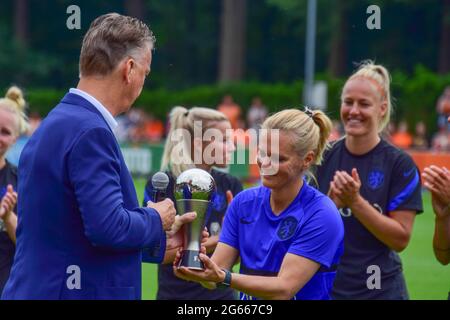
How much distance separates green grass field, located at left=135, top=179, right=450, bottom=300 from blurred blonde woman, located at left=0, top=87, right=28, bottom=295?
3711 mm

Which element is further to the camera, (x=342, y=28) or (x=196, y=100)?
(x=342, y=28)

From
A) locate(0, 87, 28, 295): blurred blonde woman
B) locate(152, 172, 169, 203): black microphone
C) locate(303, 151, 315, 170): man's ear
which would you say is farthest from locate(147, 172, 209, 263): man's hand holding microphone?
locate(0, 87, 28, 295): blurred blonde woman

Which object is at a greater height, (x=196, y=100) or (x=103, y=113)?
(x=103, y=113)

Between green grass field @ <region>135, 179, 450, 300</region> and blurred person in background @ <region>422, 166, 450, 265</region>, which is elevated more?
blurred person in background @ <region>422, 166, 450, 265</region>

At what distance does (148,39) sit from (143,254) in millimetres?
1137

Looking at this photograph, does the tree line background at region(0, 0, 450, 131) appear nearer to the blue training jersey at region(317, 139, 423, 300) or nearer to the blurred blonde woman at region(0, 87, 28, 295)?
the blurred blonde woman at region(0, 87, 28, 295)

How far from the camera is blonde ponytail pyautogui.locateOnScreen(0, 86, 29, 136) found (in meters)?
6.71

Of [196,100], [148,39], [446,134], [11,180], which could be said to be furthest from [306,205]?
[196,100]

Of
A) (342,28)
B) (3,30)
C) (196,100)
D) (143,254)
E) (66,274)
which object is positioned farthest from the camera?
(3,30)

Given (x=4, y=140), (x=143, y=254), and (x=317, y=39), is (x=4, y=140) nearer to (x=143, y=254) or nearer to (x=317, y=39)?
(x=143, y=254)

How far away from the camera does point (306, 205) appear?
503 cm

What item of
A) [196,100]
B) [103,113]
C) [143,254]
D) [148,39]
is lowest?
[196,100]

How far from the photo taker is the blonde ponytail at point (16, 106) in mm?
6711

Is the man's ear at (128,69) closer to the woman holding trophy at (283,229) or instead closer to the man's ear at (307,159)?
the woman holding trophy at (283,229)
